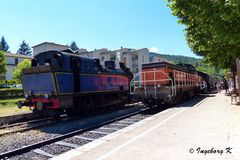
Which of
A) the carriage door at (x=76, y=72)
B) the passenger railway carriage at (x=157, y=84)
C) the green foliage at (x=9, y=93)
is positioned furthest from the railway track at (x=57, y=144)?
the green foliage at (x=9, y=93)

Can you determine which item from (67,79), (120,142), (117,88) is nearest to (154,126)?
(120,142)

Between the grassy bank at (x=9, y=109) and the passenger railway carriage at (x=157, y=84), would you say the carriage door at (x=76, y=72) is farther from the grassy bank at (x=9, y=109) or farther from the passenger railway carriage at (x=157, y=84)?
the grassy bank at (x=9, y=109)

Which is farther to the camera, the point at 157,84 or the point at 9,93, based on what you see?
the point at 9,93

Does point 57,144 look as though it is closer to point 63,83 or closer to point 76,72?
point 63,83

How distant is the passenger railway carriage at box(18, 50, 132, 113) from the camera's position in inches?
511

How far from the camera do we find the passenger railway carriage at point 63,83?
511 inches

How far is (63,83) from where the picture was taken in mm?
13312

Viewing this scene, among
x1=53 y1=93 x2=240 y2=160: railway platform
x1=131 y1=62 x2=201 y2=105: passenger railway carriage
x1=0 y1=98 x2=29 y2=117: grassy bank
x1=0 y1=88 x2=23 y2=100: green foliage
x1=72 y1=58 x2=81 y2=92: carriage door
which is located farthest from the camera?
x1=0 y1=88 x2=23 y2=100: green foliage

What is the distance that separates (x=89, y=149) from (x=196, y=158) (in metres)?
2.74
